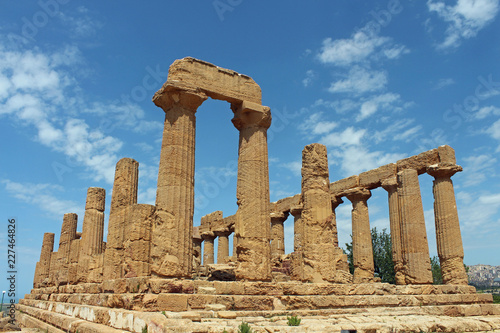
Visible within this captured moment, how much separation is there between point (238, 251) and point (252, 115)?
14.7 ft

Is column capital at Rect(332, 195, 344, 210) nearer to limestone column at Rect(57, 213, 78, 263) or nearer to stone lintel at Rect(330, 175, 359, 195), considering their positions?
stone lintel at Rect(330, 175, 359, 195)

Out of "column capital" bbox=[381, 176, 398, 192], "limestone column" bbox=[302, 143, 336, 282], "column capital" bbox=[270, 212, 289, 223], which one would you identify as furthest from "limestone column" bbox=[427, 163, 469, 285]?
"column capital" bbox=[270, 212, 289, 223]

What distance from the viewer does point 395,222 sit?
20.7m

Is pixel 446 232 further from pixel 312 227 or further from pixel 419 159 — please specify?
pixel 312 227

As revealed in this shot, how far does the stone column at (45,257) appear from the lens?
92.1ft

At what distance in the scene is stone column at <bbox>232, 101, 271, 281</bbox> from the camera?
12.3m

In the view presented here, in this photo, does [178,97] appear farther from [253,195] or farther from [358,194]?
[358,194]

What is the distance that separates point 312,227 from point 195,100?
559cm

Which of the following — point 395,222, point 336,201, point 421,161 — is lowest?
point 395,222

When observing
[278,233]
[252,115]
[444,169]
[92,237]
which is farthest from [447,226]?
[92,237]

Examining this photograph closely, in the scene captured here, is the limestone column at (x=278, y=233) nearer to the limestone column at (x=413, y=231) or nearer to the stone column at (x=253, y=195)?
the limestone column at (x=413, y=231)

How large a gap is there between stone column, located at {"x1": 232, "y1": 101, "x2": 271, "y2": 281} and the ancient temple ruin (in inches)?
1.3

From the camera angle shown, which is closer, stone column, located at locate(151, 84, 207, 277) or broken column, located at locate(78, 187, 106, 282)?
stone column, located at locate(151, 84, 207, 277)

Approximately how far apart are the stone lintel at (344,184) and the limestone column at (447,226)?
4180 millimetres
